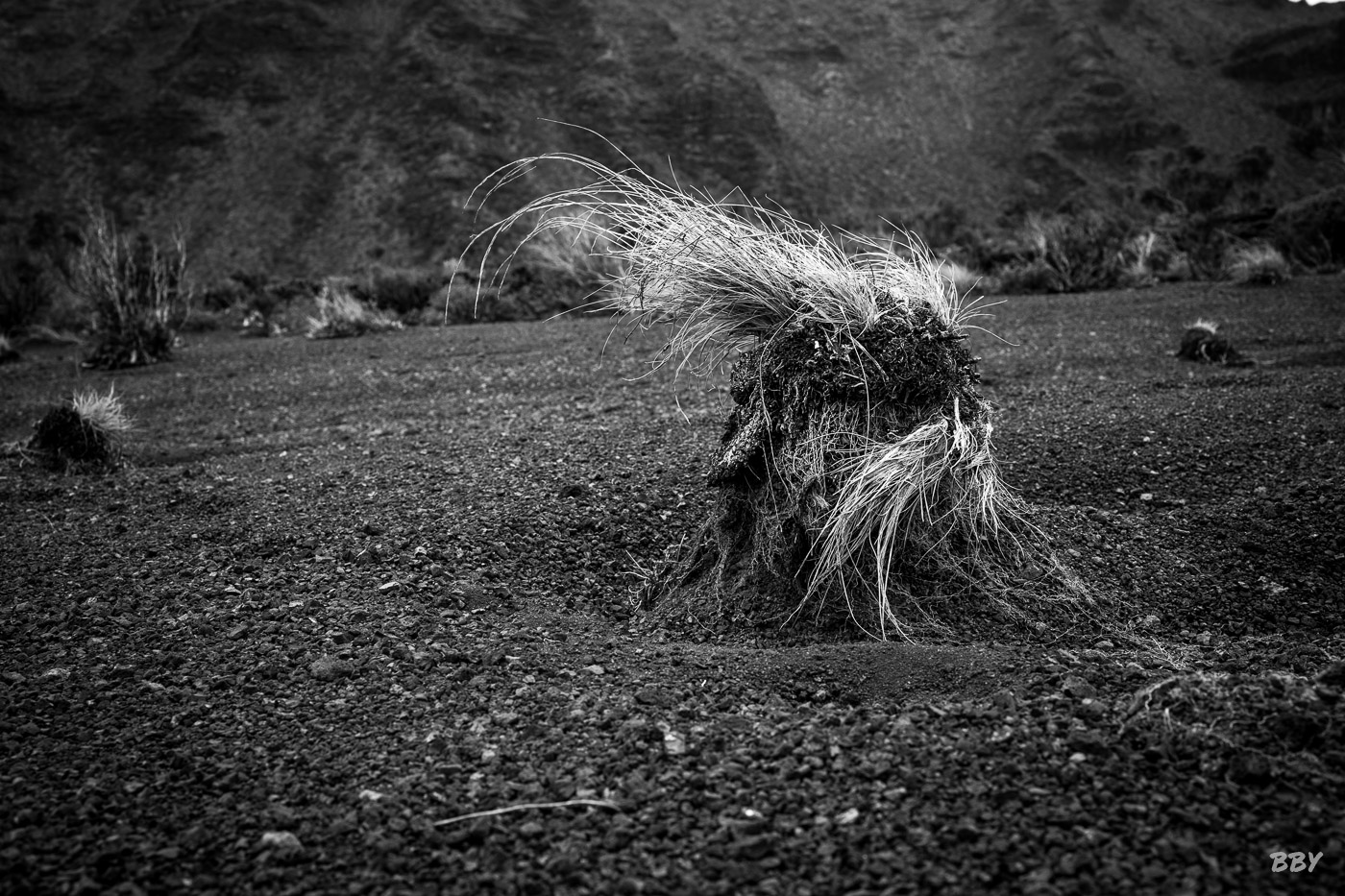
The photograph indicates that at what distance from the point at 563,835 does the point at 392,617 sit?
4.16ft

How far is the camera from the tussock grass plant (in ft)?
9.52

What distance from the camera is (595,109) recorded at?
80.2ft

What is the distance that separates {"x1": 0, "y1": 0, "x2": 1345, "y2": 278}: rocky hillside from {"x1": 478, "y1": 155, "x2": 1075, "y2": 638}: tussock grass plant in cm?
1730

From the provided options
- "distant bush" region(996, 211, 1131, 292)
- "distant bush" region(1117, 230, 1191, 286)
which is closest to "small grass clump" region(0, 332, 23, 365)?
"distant bush" region(996, 211, 1131, 292)

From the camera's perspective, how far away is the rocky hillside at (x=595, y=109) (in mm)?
22000

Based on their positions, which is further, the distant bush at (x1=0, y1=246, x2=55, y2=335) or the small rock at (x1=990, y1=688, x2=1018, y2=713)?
the distant bush at (x1=0, y1=246, x2=55, y2=335)

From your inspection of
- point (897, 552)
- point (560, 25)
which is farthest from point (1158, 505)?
point (560, 25)

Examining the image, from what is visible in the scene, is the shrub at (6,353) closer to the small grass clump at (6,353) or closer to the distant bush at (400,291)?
the small grass clump at (6,353)

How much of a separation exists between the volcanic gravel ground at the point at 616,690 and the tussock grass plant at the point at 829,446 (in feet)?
0.62

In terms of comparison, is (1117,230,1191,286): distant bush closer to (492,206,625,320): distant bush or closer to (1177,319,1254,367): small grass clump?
(1177,319,1254,367): small grass clump

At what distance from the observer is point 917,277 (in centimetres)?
328

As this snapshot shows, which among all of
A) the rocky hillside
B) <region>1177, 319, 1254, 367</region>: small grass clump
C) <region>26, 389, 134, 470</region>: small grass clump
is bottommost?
<region>26, 389, 134, 470</region>: small grass clump

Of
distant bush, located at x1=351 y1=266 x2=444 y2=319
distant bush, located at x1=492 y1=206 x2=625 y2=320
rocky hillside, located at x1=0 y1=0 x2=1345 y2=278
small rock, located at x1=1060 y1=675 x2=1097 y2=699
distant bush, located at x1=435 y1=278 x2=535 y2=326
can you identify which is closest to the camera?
small rock, located at x1=1060 y1=675 x2=1097 y2=699

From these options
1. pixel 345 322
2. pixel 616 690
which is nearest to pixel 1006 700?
pixel 616 690
